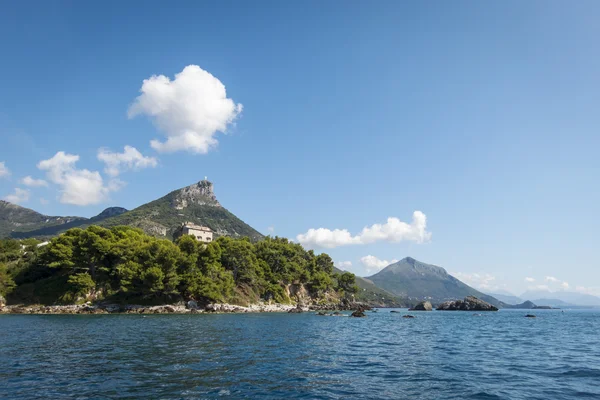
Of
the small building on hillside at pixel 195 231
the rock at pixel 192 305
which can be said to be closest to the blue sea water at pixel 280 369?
the rock at pixel 192 305

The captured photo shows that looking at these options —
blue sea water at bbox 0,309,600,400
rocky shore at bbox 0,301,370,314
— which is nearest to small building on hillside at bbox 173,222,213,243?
rocky shore at bbox 0,301,370,314

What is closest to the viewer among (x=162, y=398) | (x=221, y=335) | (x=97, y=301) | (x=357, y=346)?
(x=162, y=398)

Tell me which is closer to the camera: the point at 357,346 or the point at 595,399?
the point at 595,399

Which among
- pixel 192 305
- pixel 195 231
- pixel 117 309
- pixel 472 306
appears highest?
pixel 195 231

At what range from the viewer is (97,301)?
276 feet

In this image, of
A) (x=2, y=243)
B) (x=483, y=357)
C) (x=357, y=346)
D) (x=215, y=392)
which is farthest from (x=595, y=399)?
(x=2, y=243)

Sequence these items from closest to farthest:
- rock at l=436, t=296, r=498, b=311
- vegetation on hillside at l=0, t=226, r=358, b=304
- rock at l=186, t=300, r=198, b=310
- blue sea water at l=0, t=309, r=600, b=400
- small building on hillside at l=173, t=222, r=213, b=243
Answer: blue sea water at l=0, t=309, r=600, b=400, vegetation on hillside at l=0, t=226, r=358, b=304, rock at l=186, t=300, r=198, b=310, small building on hillside at l=173, t=222, r=213, b=243, rock at l=436, t=296, r=498, b=311

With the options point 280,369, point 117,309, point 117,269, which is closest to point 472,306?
point 117,309

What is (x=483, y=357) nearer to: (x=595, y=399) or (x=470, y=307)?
(x=595, y=399)

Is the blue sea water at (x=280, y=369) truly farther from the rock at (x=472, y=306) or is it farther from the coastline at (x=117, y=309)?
the rock at (x=472, y=306)

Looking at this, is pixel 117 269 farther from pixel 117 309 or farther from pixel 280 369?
pixel 280 369

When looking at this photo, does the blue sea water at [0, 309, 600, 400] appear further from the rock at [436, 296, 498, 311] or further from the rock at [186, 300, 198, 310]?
the rock at [436, 296, 498, 311]

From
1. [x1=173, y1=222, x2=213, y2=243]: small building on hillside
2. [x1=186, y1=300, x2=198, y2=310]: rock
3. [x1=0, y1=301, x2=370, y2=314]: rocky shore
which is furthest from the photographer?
[x1=173, y1=222, x2=213, y2=243]: small building on hillside

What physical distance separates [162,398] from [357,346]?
22.6 m
